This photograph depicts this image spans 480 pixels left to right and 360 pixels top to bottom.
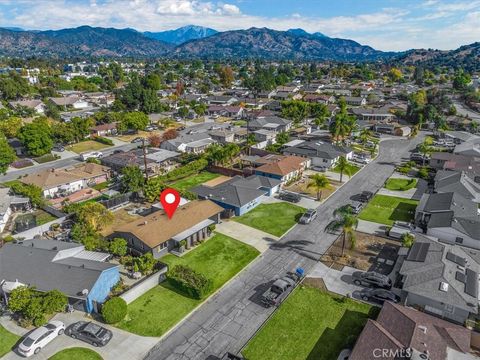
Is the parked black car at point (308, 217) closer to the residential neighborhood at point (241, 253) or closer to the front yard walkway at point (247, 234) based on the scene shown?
the residential neighborhood at point (241, 253)

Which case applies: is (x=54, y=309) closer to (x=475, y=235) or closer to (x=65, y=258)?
(x=65, y=258)

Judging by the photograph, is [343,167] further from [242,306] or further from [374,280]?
[242,306]

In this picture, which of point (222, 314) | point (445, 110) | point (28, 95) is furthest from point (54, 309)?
point (28, 95)

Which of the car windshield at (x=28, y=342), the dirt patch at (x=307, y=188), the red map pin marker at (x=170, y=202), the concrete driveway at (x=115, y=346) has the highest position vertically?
the red map pin marker at (x=170, y=202)

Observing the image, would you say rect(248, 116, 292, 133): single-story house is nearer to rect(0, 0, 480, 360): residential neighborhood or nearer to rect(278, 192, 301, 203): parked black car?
rect(0, 0, 480, 360): residential neighborhood

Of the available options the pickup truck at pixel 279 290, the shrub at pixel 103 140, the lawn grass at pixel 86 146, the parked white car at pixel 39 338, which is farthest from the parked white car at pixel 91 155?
the pickup truck at pixel 279 290

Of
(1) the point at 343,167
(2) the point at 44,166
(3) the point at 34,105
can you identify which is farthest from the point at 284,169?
(3) the point at 34,105
